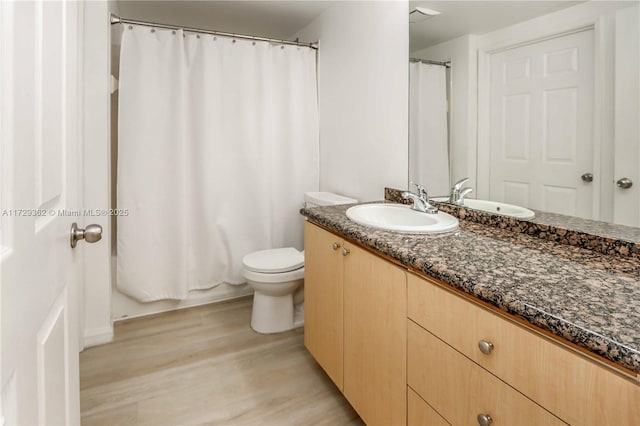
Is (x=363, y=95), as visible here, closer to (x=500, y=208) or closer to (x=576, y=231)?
(x=500, y=208)

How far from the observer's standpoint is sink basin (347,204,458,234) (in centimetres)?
139

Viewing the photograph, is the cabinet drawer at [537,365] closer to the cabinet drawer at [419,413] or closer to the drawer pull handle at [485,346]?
the drawer pull handle at [485,346]

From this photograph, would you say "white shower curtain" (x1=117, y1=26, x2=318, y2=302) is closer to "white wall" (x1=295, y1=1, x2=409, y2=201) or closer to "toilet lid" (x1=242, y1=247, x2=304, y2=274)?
"white wall" (x1=295, y1=1, x2=409, y2=201)

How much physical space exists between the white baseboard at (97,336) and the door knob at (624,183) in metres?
2.60

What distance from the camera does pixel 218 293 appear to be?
289cm

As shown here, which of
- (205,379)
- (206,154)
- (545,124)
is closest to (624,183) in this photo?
(545,124)

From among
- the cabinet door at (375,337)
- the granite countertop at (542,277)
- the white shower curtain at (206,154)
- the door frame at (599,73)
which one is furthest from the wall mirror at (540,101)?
the white shower curtain at (206,154)

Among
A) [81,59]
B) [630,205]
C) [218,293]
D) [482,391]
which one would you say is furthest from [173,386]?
[630,205]

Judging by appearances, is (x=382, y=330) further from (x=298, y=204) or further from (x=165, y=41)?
(x=165, y=41)

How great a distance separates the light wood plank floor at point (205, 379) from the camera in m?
1.64

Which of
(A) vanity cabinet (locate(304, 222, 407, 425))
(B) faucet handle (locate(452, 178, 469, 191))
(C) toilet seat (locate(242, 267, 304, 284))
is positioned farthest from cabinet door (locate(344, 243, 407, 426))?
(C) toilet seat (locate(242, 267, 304, 284))

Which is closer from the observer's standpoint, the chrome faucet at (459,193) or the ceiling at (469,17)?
the ceiling at (469,17)

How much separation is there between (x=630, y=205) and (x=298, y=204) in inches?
84.9

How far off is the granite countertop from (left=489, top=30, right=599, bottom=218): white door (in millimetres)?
199
